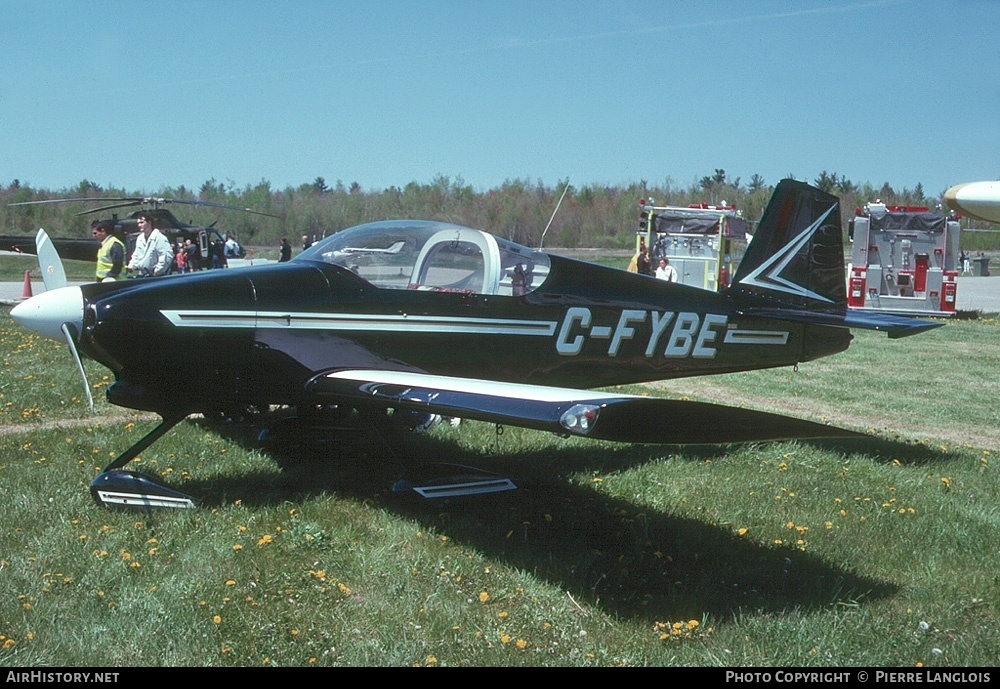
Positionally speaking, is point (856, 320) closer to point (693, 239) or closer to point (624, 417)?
point (624, 417)

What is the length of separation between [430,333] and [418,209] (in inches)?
1410

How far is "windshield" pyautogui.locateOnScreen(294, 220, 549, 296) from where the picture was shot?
5840 mm

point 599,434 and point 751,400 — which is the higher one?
point 599,434

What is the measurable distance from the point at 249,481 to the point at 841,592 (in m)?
3.73

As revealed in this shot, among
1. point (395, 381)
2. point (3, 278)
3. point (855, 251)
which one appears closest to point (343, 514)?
point (395, 381)

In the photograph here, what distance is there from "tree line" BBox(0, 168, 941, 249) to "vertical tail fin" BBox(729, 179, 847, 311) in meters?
24.3

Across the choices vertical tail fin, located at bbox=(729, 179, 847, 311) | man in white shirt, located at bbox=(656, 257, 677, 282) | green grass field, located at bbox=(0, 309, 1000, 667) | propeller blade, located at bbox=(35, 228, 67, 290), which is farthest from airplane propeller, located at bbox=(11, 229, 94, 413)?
man in white shirt, located at bbox=(656, 257, 677, 282)

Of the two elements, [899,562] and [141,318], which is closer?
[899,562]

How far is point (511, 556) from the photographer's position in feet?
15.2

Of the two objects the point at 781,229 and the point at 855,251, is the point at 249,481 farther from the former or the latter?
the point at 855,251

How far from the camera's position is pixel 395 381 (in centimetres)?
503

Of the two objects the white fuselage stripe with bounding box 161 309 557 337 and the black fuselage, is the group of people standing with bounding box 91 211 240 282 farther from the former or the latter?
the white fuselage stripe with bounding box 161 309 557 337

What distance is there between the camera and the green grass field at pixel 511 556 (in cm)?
364
